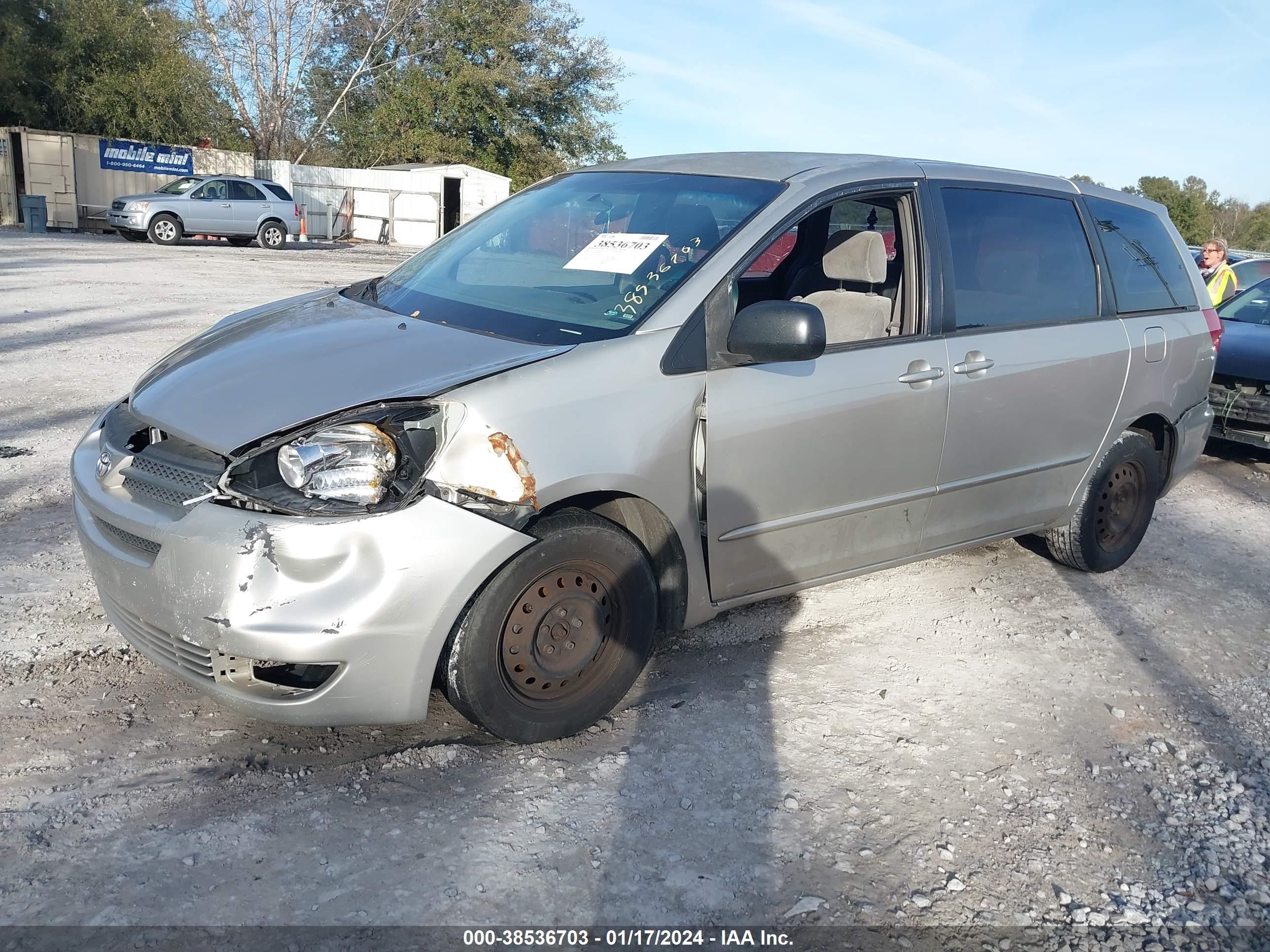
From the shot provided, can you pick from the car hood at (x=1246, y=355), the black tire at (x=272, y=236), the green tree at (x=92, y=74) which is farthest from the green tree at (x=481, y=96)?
the car hood at (x=1246, y=355)

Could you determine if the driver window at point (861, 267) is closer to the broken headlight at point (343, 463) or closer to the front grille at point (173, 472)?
the broken headlight at point (343, 463)

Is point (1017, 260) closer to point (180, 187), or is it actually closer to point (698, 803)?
point (698, 803)

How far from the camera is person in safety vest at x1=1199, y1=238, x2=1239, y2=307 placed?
10492 millimetres

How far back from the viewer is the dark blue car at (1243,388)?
789cm

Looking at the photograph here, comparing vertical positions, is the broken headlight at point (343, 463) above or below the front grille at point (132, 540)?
above

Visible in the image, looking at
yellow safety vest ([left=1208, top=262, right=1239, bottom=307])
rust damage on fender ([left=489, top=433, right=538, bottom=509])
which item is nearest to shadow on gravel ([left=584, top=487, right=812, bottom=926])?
rust damage on fender ([left=489, top=433, right=538, bottom=509])

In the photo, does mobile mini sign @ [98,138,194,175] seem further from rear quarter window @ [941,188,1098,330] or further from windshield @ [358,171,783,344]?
rear quarter window @ [941,188,1098,330]

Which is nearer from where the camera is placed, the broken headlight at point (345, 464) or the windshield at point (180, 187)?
the broken headlight at point (345, 464)

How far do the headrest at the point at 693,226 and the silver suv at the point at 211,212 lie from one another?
2243 cm

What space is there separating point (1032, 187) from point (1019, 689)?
2.24 meters

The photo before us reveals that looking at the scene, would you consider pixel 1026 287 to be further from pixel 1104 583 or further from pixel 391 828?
pixel 391 828

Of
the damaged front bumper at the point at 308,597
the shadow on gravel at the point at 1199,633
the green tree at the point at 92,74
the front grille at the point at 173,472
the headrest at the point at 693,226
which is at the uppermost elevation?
the green tree at the point at 92,74

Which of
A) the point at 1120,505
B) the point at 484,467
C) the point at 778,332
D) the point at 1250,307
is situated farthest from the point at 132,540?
the point at 1250,307

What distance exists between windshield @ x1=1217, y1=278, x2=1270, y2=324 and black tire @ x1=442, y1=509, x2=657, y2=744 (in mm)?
7817
